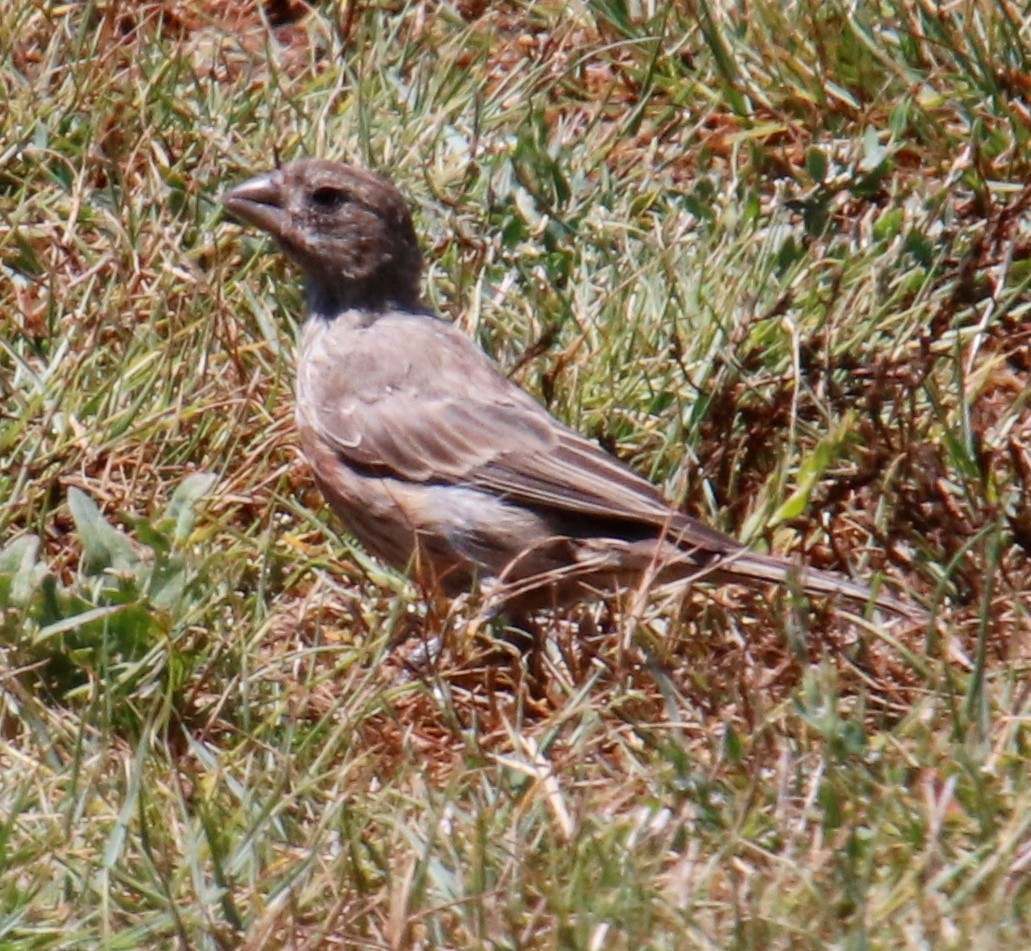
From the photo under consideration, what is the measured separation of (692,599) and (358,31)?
2.81 m

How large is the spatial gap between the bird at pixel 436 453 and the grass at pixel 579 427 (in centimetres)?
14

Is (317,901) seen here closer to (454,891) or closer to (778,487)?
(454,891)

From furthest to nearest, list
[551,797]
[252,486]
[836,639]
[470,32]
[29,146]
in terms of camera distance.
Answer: [470,32]
[29,146]
[252,486]
[836,639]
[551,797]

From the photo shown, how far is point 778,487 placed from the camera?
5668mm

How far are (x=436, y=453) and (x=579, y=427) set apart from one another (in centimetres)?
42

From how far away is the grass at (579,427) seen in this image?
158 inches

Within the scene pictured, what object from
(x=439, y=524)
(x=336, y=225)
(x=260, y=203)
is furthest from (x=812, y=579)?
(x=260, y=203)

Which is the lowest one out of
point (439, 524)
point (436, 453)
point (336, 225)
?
point (439, 524)

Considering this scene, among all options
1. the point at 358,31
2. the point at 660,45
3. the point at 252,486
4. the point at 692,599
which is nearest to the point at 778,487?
the point at 692,599

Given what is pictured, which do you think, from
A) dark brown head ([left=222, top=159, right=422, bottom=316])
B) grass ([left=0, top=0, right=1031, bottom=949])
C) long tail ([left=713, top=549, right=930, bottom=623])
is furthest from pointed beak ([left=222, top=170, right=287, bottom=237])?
long tail ([left=713, top=549, right=930, bottom=623])

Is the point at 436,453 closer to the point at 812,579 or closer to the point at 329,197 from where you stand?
the point at 329,197

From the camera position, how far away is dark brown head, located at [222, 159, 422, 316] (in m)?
6.21

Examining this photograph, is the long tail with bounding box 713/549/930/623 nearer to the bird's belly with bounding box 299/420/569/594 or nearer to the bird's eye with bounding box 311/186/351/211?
the bird's belly with bounding box 299/420/569/594

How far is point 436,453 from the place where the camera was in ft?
19.3
